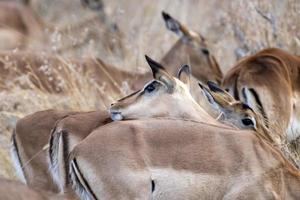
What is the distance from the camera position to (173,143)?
5582 millimetres

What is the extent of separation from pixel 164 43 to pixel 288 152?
5900 mm

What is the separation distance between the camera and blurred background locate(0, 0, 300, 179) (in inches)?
340

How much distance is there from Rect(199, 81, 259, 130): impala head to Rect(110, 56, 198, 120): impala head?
5.6 inches

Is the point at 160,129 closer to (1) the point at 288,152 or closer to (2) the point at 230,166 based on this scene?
(2) the point at 230,166

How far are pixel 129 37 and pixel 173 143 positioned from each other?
24.0 ft

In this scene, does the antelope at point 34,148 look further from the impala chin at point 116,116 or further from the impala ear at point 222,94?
the impala ear at point 222,94

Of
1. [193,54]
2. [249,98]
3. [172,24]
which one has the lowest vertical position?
[193,54]

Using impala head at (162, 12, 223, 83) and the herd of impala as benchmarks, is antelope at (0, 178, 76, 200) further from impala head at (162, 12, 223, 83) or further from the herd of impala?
impala head at (162, 12, 223, 83)

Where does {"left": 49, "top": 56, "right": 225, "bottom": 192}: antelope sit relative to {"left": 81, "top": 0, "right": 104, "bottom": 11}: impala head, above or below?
above

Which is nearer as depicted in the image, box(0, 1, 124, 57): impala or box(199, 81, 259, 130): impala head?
box(199, 81, 259, 130): impala head

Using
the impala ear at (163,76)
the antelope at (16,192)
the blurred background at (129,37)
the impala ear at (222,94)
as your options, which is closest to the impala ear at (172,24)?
the blurred background at (129,37)

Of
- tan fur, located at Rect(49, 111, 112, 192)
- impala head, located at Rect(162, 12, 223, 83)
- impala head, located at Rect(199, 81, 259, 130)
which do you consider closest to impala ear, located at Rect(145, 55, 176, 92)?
impala head, located at Rect(199, 81, 259, 130)

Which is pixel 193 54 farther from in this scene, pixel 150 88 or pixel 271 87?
pixel 150 88

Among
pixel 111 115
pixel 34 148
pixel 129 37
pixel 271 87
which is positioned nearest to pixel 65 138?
pixel 111 115
